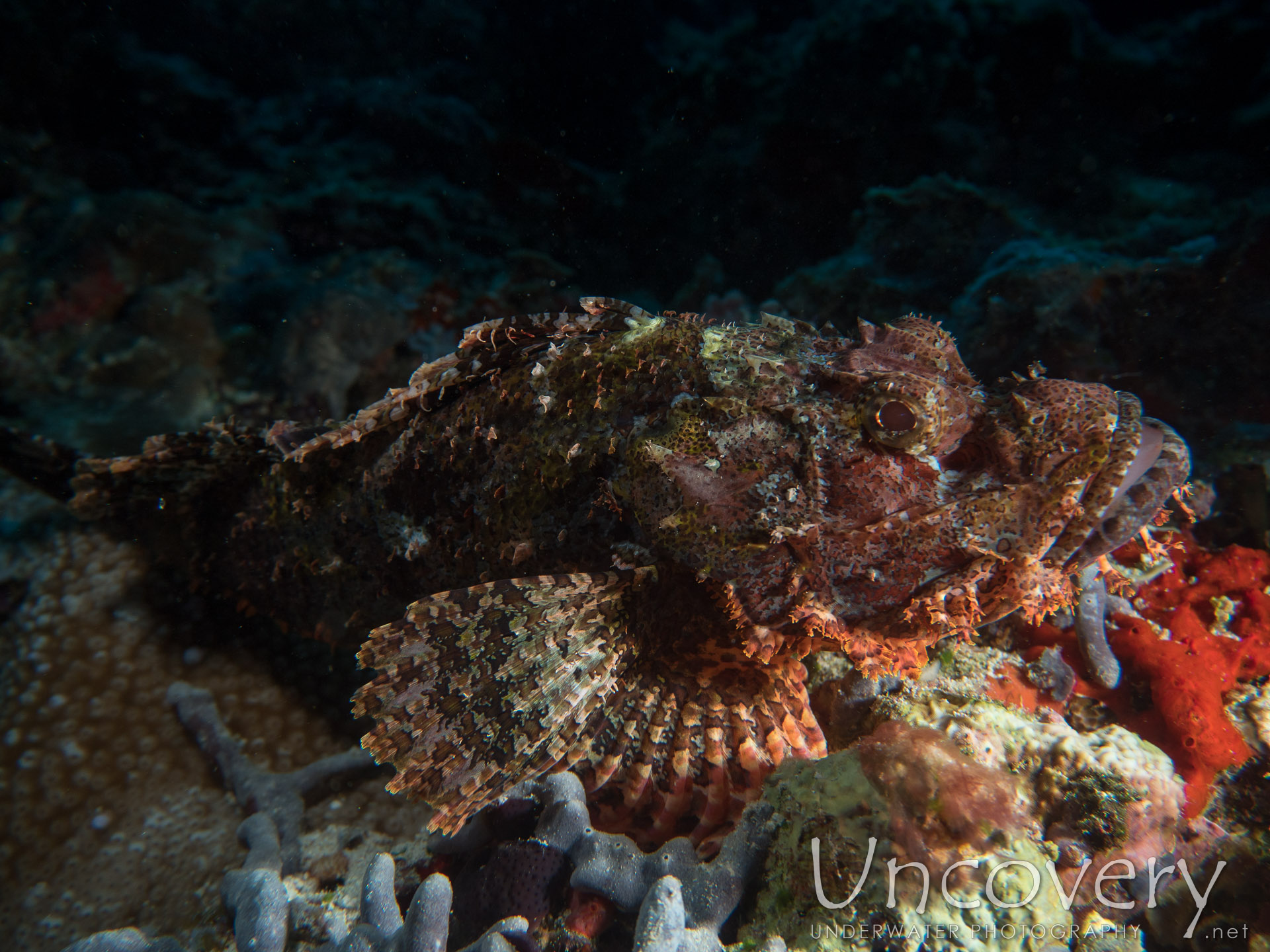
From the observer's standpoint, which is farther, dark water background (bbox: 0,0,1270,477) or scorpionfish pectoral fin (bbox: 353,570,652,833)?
dark water background (bbox: 0,0,1270,477)

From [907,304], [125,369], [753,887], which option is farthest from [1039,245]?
[125,369]

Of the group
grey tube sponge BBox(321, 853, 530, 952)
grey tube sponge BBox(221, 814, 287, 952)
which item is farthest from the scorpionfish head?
grey tube sponge BBox(221, 814, 287, 952)

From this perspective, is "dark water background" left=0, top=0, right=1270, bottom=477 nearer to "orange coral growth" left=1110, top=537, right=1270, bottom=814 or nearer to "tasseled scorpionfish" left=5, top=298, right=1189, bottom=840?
"orange coral growth" left=1110, top=537, right=1270, bottom=814

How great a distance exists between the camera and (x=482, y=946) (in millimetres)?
2209

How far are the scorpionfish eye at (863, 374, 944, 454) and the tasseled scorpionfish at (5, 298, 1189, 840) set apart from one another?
0.01m

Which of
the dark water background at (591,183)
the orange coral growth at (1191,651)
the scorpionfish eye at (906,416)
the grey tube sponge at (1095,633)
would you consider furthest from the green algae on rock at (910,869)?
the dark water background at (591,183)

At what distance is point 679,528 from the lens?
102 inches

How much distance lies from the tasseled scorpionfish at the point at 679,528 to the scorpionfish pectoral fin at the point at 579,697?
0.5 inches

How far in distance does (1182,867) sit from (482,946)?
283 cm

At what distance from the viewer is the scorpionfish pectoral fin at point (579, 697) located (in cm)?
259

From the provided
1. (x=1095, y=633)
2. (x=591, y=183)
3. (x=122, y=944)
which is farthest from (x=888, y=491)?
(x=591, y=183)

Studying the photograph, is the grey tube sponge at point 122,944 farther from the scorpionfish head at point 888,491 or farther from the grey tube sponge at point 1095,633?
the grey tube sponge at point 1095,633

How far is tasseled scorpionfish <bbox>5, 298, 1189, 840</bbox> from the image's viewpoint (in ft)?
7.57

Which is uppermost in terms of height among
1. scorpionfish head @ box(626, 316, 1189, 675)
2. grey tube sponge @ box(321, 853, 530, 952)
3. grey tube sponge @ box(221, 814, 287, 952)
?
scorpionfish head @ box(626, 316, 1189, 675)
